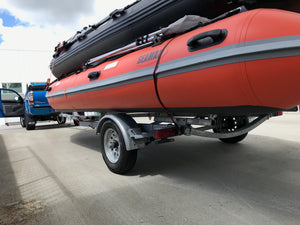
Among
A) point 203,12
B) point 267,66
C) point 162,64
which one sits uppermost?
point 203,12

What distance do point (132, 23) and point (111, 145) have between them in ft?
6.47

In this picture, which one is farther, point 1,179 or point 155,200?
point 1,179

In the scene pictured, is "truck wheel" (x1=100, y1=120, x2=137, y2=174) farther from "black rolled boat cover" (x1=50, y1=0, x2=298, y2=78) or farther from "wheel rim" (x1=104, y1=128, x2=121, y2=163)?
"black rolled boat cover" (x1=50, y1=0, x2=298, y2=78)

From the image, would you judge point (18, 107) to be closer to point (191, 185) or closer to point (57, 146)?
point (57, 146)

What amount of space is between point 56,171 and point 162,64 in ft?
8.02

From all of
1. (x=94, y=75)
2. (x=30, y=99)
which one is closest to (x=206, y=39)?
(x=94, y=75)

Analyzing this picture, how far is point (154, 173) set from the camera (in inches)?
123

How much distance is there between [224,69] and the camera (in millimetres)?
1916

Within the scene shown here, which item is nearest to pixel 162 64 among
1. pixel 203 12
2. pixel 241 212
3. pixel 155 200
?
pixel 203 12

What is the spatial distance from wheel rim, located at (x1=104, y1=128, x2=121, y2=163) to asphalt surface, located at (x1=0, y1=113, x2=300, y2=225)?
24cm

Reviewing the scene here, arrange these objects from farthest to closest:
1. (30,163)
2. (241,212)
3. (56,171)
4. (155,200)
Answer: (30,163)
(56,171)
(155,200)
(241,212)

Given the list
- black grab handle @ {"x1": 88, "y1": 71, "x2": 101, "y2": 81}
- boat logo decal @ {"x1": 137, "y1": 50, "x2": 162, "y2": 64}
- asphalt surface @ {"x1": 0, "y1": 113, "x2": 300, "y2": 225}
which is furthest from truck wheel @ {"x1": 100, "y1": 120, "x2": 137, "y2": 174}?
boat logo decal @ {"x1": 137, "y1": 50, "x2": 162, "y2": 64}

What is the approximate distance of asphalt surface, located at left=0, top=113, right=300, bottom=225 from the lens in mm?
2004

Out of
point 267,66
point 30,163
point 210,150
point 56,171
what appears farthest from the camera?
point 210,150
